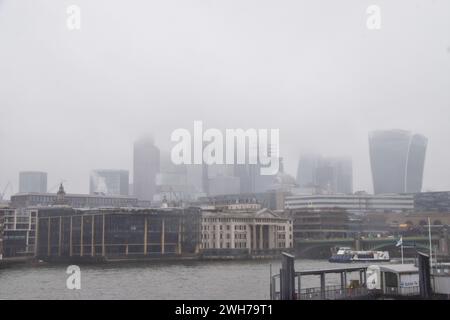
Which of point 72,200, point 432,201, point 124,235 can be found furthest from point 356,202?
point 72,200

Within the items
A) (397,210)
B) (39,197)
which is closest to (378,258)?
(397,210)

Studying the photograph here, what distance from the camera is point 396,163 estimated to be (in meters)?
19.7

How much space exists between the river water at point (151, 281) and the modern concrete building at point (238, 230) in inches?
21.2

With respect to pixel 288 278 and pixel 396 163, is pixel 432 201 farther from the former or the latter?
pixel 288 278

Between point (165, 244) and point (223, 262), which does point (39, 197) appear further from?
point (223, 262)

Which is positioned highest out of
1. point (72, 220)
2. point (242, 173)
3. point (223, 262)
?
point (242, 173)

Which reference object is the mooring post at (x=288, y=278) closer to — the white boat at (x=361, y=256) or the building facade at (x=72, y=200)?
the white boat at (x=361, y=256)

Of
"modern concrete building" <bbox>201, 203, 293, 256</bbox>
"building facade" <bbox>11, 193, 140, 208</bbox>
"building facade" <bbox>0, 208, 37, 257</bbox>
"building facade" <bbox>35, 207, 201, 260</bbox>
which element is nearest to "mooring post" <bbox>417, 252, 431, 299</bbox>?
"modern concrete building" <bbox>201, 203, 293, 256</bbox>

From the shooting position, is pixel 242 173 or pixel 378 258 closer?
pixel 242 173

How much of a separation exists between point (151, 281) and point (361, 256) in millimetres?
10277

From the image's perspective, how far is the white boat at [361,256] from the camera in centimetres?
2284

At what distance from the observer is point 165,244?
21219 millimetres
